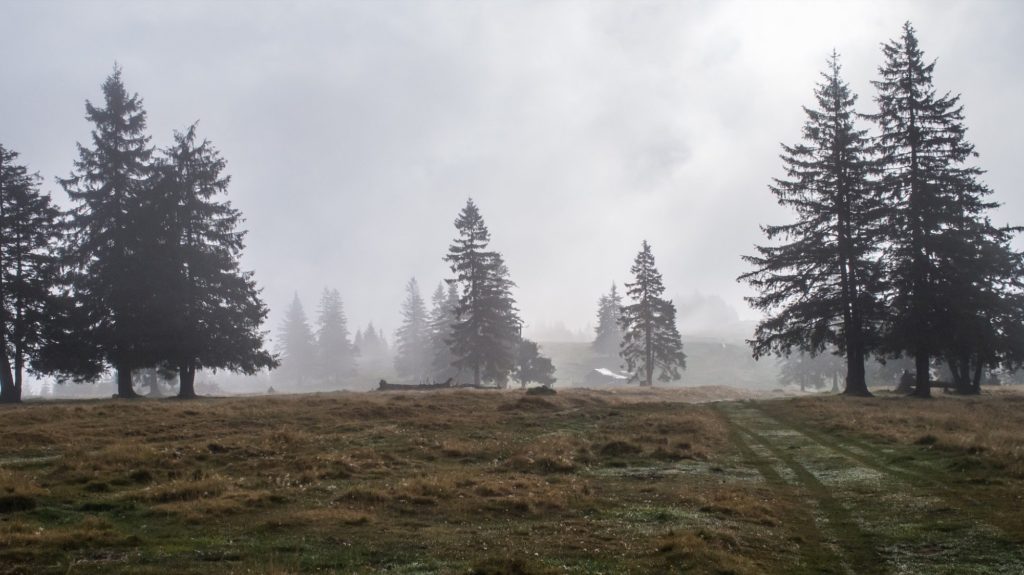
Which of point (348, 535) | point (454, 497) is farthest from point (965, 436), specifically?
point (348, 535)

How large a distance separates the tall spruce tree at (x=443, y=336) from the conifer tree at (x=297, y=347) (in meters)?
33.8

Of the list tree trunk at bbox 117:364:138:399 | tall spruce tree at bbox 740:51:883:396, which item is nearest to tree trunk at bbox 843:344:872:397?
tall spruce tree at bbox 740:51:883:396

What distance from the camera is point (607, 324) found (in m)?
122

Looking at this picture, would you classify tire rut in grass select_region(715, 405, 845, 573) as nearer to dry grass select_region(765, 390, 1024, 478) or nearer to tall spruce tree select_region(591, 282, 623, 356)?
dry grass select_region(765, 390, 1024, 478)

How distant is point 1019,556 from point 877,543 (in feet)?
6.23

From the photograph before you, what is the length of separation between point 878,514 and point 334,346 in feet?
404

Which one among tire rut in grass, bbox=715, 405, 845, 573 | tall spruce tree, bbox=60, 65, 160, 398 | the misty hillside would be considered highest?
tall spruce tree, bbox=60, 65, 160, 398

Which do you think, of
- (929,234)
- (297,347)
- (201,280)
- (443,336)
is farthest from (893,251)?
(297,347)

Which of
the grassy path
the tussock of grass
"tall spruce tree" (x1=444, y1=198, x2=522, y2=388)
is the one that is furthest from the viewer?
"tall spruce tree" (x1=444, y1=198, x2=522, y2=388)

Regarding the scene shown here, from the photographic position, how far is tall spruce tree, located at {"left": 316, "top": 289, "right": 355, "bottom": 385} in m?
127

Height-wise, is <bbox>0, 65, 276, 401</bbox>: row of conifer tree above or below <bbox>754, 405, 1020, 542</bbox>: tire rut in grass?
above

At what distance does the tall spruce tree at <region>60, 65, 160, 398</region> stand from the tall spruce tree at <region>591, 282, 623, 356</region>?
278 feet

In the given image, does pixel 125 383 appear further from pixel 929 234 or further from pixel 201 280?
pixel 929 234

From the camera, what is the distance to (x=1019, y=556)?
31.9ft
